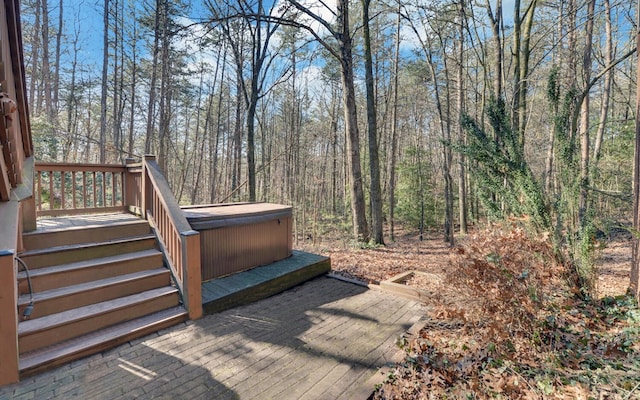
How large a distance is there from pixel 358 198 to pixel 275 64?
362 inches

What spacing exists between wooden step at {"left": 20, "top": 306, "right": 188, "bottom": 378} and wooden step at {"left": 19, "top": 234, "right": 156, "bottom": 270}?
98 centimetres

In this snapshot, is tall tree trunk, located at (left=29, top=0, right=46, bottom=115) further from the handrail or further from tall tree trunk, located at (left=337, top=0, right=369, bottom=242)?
tall tree trunk, located at (left=337, top=0, right=369, bottom=242)

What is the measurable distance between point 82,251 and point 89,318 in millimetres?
921

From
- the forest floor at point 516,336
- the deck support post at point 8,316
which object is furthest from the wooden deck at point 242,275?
the forest floor at point 516,336

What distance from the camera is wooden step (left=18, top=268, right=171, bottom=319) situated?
2.62m

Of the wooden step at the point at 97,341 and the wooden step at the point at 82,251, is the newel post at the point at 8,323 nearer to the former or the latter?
the wooden step at the point at 97,341

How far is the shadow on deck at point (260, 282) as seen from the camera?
3373 mm

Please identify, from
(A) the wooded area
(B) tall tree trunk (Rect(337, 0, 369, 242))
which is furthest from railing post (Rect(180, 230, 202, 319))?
(B) tall tree trunk (Rect(337, 0, 369, 242))

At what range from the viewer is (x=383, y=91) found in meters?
14.0

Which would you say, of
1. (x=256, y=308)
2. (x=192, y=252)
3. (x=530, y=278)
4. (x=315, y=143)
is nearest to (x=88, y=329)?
(x=192, y=252)

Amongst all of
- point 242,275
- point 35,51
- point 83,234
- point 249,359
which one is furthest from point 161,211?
point 35,51

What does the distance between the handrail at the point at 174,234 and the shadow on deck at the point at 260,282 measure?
0.77 feet

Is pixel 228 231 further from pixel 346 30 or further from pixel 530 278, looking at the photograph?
pixel 346 30

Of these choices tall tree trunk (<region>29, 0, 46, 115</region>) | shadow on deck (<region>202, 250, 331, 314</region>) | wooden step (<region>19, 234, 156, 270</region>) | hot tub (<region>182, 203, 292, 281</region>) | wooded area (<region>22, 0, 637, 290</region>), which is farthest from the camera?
tall tree trunk (<region>29, 0, 46, 115</region>)
